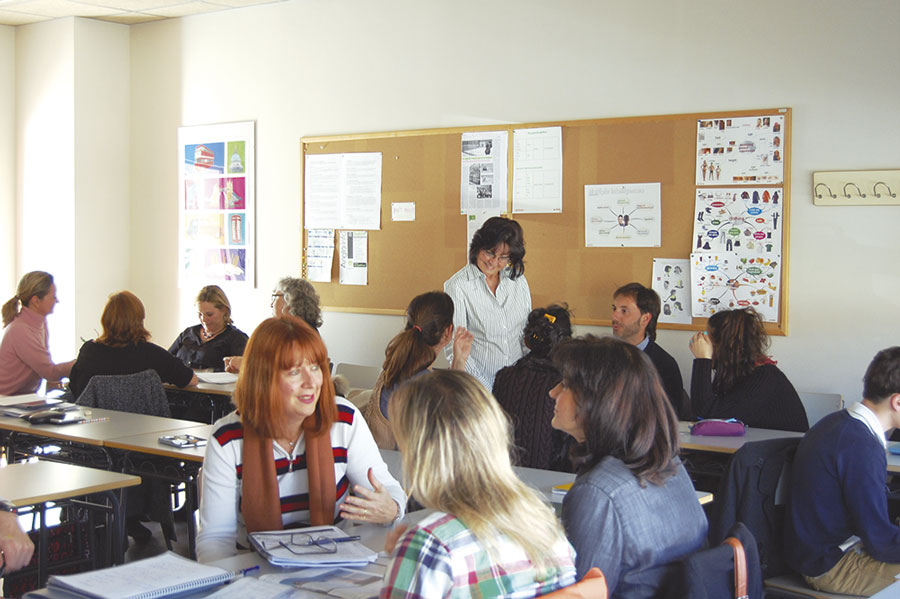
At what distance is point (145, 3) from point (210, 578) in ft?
19.6

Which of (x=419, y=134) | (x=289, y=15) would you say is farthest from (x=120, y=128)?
(x=419, y=134)

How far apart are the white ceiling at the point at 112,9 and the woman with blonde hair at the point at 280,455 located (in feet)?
16.3

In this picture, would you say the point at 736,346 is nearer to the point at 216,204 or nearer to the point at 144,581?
the point at 144,581

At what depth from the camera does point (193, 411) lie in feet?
18.9

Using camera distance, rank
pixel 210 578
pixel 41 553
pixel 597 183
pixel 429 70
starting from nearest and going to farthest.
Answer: pixel 210 578, pixel 41 553, pixel 597 183, pixel 429 70

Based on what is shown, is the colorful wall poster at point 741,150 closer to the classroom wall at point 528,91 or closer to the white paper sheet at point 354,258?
the classroom wall at point 528,91

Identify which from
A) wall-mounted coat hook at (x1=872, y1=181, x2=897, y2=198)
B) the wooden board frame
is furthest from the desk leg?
wall-mounted coat hook at (x1=872, y1=181, x2=897, y2=198)

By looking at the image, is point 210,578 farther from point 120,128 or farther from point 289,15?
point 120,128

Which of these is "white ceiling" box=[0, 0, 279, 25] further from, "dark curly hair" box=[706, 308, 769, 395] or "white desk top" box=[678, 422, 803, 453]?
"white desk top" box=[678, 422, 803, 453]

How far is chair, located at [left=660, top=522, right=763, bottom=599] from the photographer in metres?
1.91

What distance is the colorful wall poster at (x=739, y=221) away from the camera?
5.03 metres

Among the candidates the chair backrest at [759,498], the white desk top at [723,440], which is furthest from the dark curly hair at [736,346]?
the chair backrest at [759,498]

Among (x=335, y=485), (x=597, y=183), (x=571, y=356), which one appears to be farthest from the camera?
(x=597, y=183)

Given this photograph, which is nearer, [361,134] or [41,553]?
[41,553]
